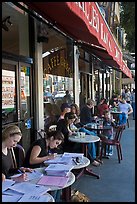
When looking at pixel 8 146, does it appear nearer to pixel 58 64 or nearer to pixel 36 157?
pixel 36 157

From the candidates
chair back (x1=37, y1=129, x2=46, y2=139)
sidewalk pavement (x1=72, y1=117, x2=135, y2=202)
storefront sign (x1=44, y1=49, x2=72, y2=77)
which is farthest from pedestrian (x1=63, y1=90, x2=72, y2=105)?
chair back (x1=37, y1=129, x2=46, y2=139)

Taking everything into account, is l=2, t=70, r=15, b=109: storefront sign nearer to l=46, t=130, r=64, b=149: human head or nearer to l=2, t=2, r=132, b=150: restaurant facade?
l=2, t=2, r=132, b=150: restaurant facade

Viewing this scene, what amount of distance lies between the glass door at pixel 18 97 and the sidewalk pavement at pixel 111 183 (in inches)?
59.0

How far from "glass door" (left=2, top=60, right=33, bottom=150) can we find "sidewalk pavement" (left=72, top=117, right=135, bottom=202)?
1499 millimetres

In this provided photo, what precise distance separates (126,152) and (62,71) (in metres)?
3.13

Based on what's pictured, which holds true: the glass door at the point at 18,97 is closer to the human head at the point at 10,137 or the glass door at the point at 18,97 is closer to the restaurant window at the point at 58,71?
the restaurant window at the point at 58,71

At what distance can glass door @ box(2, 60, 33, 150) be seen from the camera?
5.04 m

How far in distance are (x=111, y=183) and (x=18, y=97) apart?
7.41 feet

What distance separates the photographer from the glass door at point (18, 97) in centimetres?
504

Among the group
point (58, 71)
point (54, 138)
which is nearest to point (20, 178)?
point (54, 138)

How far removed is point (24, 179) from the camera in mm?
2678

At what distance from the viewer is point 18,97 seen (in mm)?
5445

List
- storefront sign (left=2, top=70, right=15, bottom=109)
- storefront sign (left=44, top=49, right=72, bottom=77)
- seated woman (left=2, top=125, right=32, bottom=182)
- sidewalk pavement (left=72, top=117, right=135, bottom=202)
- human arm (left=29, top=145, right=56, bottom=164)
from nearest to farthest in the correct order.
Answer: seated woman (left=2, top=125, right=32, bottom=182), human arm (left=29, top=145, right=56, bottom=164), sidewalk pavement (left=72, top=117, right=135, bottom=202), storefront sign (left=2, top=70, right=15, bottom=109), storefront sign (left=44, top=49, right=72, bottom=77)

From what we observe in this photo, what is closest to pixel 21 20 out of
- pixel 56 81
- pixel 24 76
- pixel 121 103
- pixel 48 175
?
pixel 24 76
